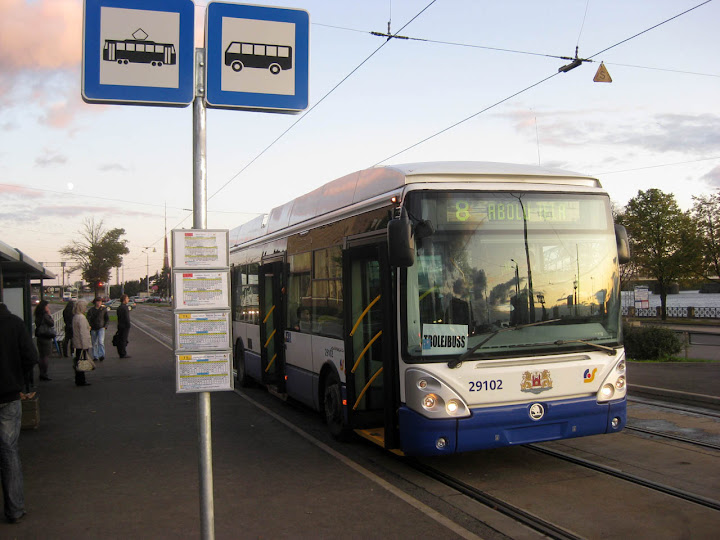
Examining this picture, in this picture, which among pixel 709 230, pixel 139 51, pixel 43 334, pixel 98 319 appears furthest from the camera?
pixel 709 230

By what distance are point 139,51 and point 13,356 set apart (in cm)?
310

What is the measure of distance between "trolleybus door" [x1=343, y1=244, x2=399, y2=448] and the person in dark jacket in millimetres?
3387

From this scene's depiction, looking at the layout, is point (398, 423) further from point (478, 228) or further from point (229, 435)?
point (229, 435)

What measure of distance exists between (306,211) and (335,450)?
3.60 meters

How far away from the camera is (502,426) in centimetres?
640

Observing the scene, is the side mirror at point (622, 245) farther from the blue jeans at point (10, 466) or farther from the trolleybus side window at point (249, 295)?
the trolleybus side window at point (249, 295)

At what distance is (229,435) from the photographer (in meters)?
9.11

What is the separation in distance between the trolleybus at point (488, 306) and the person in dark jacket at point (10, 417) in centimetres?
333

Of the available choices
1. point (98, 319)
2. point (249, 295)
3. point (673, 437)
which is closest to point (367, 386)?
point (673, 437)

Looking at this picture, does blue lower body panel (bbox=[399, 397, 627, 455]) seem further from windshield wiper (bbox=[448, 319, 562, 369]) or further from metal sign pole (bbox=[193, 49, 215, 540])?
metal sign pole (bbox=[193, 49, 215, 540])

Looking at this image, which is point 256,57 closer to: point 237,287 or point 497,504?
point 497,504

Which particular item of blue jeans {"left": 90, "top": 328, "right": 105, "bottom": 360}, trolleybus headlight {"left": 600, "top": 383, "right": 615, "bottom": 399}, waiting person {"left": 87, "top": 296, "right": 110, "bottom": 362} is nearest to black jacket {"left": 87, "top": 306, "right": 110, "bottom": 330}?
waiting person {"left": 87, "top": 296, "right": 110, "bottom": 362}

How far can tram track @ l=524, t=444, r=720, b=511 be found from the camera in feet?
18.9

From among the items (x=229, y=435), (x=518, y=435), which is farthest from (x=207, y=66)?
(x=229, y=435)
